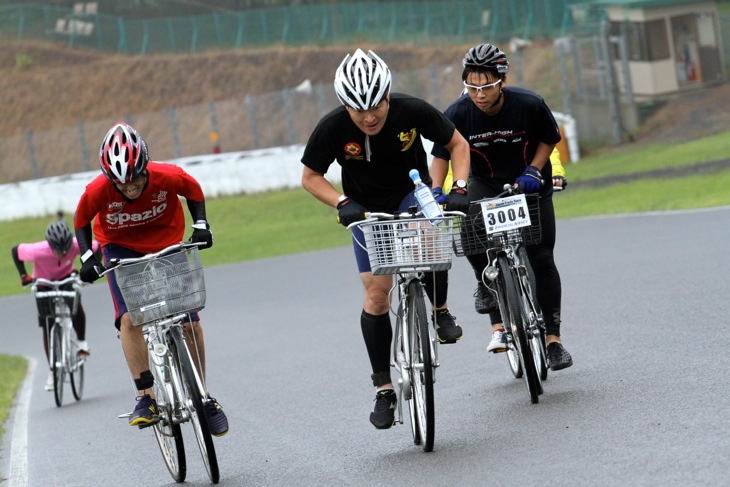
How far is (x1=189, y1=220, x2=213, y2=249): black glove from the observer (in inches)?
313

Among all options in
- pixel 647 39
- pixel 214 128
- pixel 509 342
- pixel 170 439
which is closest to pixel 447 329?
pixel 509 342

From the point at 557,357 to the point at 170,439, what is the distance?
2.54m

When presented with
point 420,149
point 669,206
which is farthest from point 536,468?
point 669,206

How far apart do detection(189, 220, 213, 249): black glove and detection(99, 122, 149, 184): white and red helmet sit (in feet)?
1.62

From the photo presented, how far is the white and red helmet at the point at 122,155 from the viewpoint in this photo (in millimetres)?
7703

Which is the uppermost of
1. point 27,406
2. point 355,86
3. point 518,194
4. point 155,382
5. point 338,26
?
point 338,26

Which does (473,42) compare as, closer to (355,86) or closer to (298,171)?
(298,171)

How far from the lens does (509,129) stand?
8.78 m

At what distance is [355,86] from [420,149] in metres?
0.79

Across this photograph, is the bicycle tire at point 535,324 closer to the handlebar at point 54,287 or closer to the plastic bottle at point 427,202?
the plastic bottle at point 427,202

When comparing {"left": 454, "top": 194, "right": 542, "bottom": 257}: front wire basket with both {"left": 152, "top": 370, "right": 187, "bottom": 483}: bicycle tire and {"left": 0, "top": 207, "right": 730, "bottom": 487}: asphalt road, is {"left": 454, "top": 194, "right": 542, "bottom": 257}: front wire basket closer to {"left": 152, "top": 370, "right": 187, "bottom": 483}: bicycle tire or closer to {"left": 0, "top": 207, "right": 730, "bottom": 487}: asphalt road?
{"left": 0, "top": 207, "right": 730, "bottom": 487}: asphalt road

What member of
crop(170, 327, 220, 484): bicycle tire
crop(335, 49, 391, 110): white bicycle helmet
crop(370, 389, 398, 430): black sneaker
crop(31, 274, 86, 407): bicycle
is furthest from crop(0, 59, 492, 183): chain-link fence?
crop(335, 49, 391, 110): white bicycle helmet

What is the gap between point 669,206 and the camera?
2206 centimetres

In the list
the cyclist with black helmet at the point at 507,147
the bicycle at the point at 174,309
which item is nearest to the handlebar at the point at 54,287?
the cyclist with black helmet at the point at 507,147
